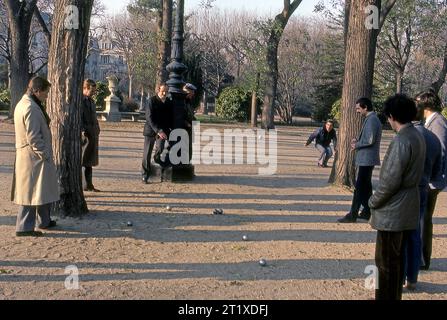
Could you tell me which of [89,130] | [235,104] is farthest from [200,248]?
[235,104]

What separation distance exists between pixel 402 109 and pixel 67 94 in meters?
4.57

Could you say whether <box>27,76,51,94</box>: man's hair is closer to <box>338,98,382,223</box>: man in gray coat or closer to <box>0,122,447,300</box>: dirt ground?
<box>0,122,447,300</box>: dirt ground

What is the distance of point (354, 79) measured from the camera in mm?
10875

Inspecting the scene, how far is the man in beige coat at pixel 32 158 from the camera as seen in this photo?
20.2 ft

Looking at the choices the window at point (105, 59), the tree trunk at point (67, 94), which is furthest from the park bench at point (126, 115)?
the window at point (105, 59)

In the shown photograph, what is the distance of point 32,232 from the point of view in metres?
6.40

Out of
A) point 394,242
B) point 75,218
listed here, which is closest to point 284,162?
point 75,218

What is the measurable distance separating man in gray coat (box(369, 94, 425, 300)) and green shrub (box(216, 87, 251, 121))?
105 feet

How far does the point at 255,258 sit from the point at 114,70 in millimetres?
68130

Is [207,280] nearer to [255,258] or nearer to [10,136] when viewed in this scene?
[255,258]

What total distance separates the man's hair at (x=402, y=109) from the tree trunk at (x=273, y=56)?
25.4 meters

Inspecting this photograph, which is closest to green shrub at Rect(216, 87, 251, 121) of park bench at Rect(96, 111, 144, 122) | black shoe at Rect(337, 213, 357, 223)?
park bench at Rect(96, 111, 144, 122)

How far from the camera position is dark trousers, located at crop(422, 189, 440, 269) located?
19.0ft

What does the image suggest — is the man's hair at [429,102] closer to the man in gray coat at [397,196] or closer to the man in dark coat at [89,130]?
the man in gray coat at [397,196]
